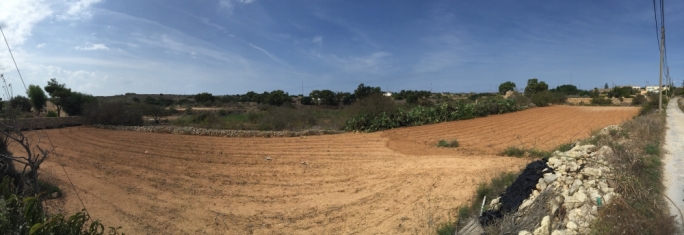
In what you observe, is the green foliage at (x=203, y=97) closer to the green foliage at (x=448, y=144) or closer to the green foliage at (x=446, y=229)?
the green foliage at (x=448, y=144)

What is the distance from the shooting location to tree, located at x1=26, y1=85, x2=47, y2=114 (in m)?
27.2

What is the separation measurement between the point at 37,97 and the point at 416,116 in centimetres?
2961

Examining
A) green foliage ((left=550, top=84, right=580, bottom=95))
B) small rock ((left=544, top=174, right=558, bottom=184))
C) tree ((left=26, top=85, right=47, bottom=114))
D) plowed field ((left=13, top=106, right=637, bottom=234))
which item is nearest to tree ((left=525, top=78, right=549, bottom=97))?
green foliage ((left=550, top=84, right=580, bottom=95))

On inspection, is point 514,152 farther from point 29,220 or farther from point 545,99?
point 545,99

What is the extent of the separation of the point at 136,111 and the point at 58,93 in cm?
918

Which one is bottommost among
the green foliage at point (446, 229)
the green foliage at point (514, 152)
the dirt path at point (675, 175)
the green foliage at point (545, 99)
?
the green foliage at point (446, 229)

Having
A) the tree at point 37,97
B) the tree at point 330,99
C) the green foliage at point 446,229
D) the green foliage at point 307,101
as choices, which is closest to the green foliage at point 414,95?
the tree at point 330,99

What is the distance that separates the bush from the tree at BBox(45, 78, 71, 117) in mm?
7282

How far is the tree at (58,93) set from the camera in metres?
25.1

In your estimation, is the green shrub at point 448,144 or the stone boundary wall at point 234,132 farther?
the stone boundary wall at point 234,132

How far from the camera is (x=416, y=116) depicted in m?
18.6

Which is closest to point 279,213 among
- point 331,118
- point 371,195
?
point 371,195

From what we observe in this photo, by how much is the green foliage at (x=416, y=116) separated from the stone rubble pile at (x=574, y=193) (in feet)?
39.7

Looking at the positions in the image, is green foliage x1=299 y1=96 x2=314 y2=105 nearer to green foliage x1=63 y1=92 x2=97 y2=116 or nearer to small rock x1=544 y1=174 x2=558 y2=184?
green foliage x1=63 y1=92 x2=97 y2=116
